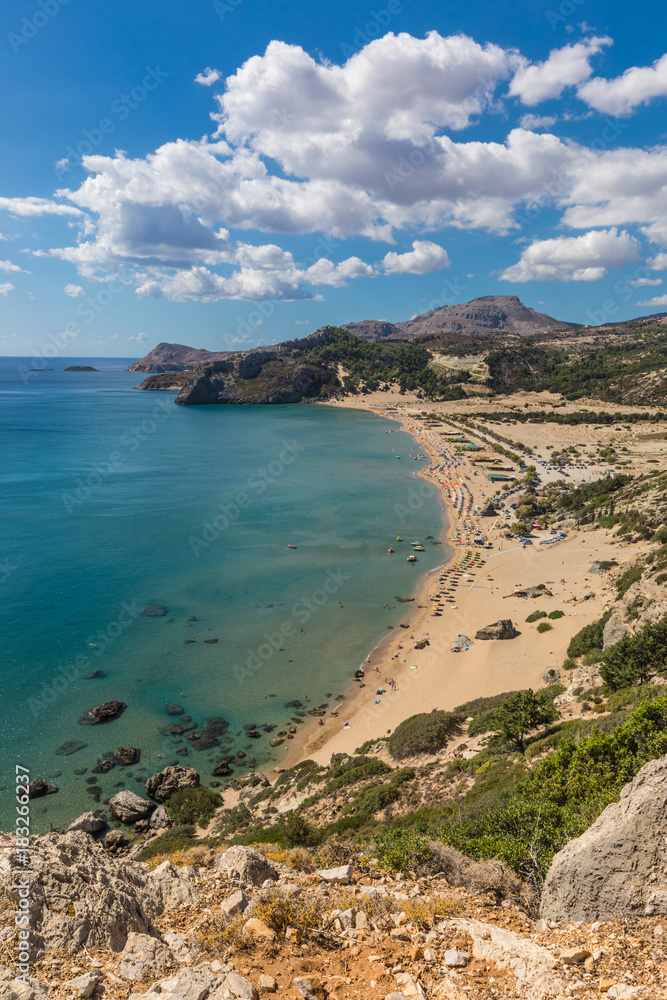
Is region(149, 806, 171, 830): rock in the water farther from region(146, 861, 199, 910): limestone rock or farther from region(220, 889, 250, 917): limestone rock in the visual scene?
region(220, 889, 250, 917): limestone rock

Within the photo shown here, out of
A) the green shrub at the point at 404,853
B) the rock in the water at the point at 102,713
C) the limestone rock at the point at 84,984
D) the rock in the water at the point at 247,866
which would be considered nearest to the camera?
the limestone rock at the point at 84,984

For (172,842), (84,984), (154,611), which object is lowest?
(172,842)

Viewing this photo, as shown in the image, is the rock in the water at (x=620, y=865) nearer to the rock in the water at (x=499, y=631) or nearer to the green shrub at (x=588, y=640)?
the green shrub at (x=588, y=640)

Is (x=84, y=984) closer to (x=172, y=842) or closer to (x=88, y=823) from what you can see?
(x=172, y=842)

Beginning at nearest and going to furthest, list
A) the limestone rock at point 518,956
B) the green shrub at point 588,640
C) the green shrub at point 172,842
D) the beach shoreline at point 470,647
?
the limestone rock at point 518,956, the green shrub at point 172,842, the green shrub at point 588,640, the beach shoreline at point 470,647

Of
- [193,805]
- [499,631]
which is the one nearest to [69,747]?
[193,805]

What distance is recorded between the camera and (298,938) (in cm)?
848

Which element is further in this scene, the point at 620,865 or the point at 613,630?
the point at 613,630

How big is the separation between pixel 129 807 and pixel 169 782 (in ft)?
7.40

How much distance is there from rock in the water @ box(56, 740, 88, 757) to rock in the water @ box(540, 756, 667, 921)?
2959 centimetres

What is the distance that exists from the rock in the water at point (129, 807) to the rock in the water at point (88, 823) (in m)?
0.81

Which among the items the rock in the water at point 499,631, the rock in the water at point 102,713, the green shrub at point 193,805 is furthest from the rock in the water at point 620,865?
the rock in the water at point 102,713

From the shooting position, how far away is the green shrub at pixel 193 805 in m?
24.5

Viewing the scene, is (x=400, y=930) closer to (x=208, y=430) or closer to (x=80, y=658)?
(x=80, y=658)
